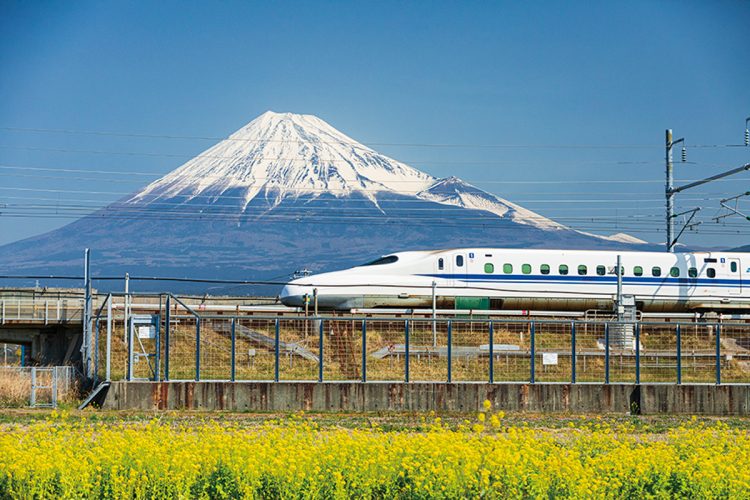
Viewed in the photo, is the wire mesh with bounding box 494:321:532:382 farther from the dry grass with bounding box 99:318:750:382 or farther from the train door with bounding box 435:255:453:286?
the train door with bounding box 435:255:453:286

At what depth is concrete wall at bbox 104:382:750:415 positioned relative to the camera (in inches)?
1089

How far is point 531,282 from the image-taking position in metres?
48.9

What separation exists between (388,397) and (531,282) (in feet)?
72.3

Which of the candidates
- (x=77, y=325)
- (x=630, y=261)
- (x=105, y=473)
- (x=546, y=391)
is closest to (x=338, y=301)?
(x=77, y=325)

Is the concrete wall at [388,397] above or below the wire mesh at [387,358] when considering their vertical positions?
below

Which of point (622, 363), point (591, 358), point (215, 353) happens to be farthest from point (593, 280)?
point (215, 353)

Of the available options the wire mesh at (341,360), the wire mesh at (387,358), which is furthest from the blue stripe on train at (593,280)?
the wire mesh at (341,360)

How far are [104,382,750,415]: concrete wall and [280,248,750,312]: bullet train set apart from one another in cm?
1558

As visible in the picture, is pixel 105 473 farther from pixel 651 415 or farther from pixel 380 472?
pixel 651 415

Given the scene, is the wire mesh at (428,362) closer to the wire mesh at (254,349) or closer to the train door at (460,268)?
the wire mesh at (254,349)

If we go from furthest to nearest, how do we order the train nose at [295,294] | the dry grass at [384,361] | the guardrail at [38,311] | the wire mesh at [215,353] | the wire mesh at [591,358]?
the train nose at [295,294] < the guardrail at [38,311] < the wire mesh at [591,358] < the dry grass at [384,361] < the wire mesh at [215,353]

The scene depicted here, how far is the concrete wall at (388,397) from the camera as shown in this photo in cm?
2766

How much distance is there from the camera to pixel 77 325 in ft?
135

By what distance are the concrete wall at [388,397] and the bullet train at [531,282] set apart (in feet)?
51.1
